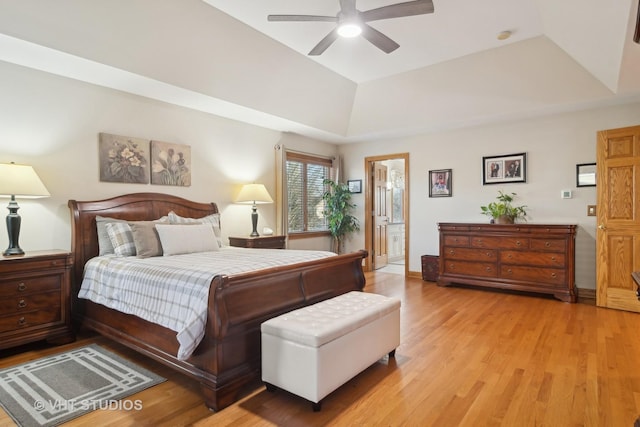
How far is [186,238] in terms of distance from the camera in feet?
11.7

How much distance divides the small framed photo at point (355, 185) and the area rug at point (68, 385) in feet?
16.2

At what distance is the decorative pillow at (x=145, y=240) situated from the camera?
333 centimetres

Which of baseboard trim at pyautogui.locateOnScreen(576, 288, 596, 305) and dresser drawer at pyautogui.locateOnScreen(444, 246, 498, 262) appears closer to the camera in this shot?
baseboard trim at pyautogui.locateOnScreen(576, 288, 596, 305)

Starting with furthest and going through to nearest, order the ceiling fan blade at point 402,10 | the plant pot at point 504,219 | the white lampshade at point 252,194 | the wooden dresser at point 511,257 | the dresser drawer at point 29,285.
Result: 1. the plant pot at point 504,219
2. the white lampshade at point 252,194
3. the wooden dresser at point 511,257
4. the dresser drawer at point 29,285
5. the ceiling fan blade at point 402,10

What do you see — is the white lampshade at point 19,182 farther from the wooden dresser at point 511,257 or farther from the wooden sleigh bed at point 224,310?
the wooden dresser at point 511,257

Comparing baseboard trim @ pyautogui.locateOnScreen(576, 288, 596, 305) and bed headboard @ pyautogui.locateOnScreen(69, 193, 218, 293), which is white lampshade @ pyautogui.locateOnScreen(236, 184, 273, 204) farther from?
baseboard trim @ pyautogui.locateOnScreen(576, 288, 596, 305)

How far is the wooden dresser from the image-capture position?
4430mm

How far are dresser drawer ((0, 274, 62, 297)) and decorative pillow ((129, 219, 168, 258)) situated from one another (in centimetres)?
68

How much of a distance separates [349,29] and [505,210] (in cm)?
353

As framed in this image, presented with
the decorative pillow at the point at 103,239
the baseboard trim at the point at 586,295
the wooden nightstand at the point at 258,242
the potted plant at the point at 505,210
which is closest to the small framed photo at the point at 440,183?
the potted plant at the point at 505,210

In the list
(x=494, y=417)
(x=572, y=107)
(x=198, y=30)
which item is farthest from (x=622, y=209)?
(x=198, y=30)

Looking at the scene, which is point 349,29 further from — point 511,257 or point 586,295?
point 586,295

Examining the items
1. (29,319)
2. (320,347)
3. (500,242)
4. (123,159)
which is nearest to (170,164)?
(123,159)

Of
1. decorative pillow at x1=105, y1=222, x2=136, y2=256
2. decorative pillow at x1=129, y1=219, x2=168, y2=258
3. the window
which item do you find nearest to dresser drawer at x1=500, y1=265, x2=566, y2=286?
A: the window
